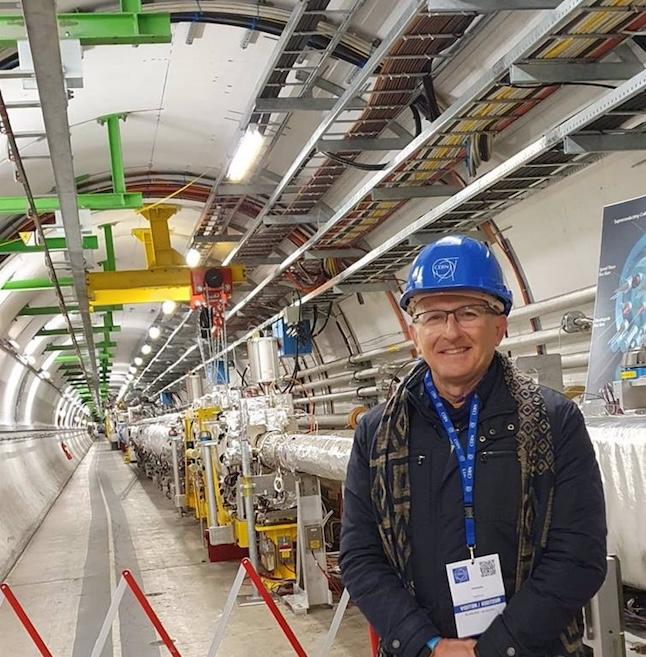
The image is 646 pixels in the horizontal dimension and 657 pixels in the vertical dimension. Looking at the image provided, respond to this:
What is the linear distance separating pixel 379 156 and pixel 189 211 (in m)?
4.01

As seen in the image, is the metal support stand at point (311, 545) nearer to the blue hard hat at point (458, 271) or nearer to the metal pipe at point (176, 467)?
the blue hard hat at point (458, 271)

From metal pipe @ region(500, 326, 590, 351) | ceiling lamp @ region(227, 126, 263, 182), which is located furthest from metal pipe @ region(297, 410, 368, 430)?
ceiling lamp @ region(227, 126, 263, 182)

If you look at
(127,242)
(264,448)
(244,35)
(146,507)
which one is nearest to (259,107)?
(244,35)

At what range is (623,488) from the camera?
2.07 metres

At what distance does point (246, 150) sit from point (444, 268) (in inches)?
169

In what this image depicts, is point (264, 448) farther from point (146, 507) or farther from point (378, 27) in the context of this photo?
point (146, 507)

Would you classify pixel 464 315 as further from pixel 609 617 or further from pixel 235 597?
pixel 235 597

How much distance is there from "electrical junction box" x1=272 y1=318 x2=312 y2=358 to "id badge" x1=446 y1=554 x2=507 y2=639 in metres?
8.40

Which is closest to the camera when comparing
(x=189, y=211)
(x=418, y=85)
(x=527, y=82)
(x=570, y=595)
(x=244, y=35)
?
(x=570, y=595)

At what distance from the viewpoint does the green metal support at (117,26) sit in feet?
14.0

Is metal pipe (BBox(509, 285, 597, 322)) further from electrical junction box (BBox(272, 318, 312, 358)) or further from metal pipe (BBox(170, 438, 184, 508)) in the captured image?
metal pipe (BBox(170, 438, 184, 508))

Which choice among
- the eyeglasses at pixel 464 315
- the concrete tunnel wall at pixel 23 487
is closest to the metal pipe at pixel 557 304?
the eyeglasses at pixel 464 315

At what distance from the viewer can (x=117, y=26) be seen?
4.32 meters

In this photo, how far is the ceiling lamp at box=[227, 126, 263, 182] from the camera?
5.73 m
